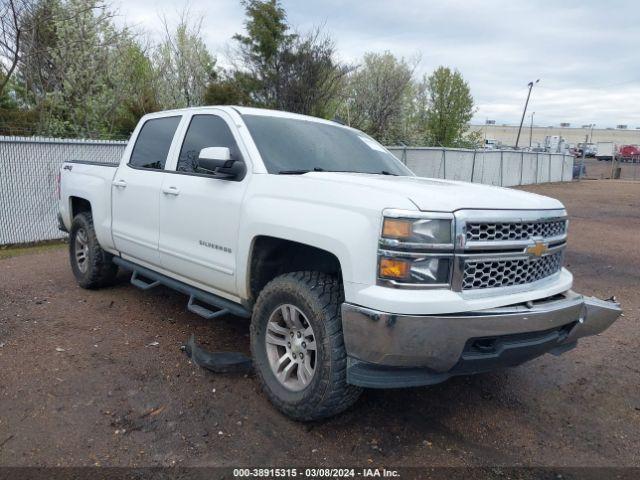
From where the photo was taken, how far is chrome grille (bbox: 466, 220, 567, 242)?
289 centimetres

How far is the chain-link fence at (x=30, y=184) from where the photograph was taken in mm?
9430

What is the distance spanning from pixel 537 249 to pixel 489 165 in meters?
Answer: 22.3

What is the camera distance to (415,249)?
2758 millimetres

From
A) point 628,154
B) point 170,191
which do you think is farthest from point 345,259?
point 628,154

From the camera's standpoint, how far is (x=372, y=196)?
2953mm

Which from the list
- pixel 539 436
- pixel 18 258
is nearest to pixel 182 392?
pixel 539 436

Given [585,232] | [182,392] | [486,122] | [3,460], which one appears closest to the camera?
[3,460]

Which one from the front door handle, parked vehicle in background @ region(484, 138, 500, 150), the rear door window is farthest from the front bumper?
parked vehicle in background @ region(484, 138, 500, 150)

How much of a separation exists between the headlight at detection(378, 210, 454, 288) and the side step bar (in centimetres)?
139

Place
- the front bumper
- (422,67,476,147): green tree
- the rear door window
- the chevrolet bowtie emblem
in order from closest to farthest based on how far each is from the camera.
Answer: the front bumper → the chevrolet bowtie emblem → the rear door window → (422,67,476,147): green tree

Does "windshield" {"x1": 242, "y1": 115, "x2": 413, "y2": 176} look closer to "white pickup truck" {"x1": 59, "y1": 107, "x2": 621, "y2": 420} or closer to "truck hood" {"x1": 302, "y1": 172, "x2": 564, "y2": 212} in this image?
"white pickup truck" {"x1": 59, "y1": 107, "x2": 621, "y2": 420}

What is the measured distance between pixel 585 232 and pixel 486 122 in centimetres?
11450

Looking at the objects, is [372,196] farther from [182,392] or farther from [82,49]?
[82,49]

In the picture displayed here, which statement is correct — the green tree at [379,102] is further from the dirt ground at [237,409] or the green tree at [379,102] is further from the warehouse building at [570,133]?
the warehouse building at [570,133]
